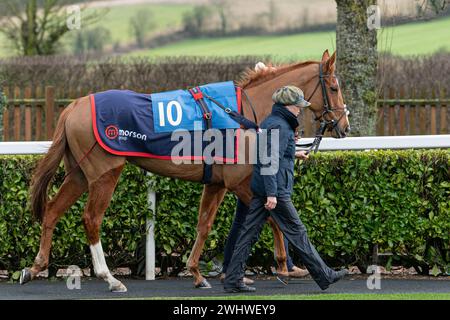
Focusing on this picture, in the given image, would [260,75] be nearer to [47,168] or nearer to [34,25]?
[47,168]

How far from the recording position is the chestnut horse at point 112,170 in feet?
29.9

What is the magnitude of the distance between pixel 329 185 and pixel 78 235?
2.28 meters

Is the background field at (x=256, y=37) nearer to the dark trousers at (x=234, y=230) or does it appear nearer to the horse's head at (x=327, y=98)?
the horse's head at (x=327, y=98)

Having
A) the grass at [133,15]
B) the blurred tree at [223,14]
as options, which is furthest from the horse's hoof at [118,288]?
the blurred tree at [223,14]

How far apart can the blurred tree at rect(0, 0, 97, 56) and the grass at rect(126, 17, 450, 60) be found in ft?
24.4

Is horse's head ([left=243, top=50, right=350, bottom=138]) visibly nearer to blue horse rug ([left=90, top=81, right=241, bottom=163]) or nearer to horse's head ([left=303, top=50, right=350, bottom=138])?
horse's head ([left=303, top=50, right=350, bottom=138])

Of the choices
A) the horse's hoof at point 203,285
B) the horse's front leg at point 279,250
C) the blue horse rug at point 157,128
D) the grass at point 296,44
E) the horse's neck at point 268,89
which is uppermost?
the horse's neck at point 268,89

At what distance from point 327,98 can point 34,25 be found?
17.5m

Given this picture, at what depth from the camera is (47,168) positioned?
930 centimetres

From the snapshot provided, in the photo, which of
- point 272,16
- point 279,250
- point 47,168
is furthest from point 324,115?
point 272,16

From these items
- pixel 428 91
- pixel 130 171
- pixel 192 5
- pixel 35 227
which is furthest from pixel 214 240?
pixel 192 5

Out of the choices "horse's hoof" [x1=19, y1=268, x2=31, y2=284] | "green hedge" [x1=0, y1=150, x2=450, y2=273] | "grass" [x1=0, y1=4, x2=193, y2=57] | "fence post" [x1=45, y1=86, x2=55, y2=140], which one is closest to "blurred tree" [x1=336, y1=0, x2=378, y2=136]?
"green hedge" [x1=0, y1=150, x2=450, y2=273]

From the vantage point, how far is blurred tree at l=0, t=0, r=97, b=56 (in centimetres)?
2550

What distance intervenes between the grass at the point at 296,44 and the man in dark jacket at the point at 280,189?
75.0 feet
